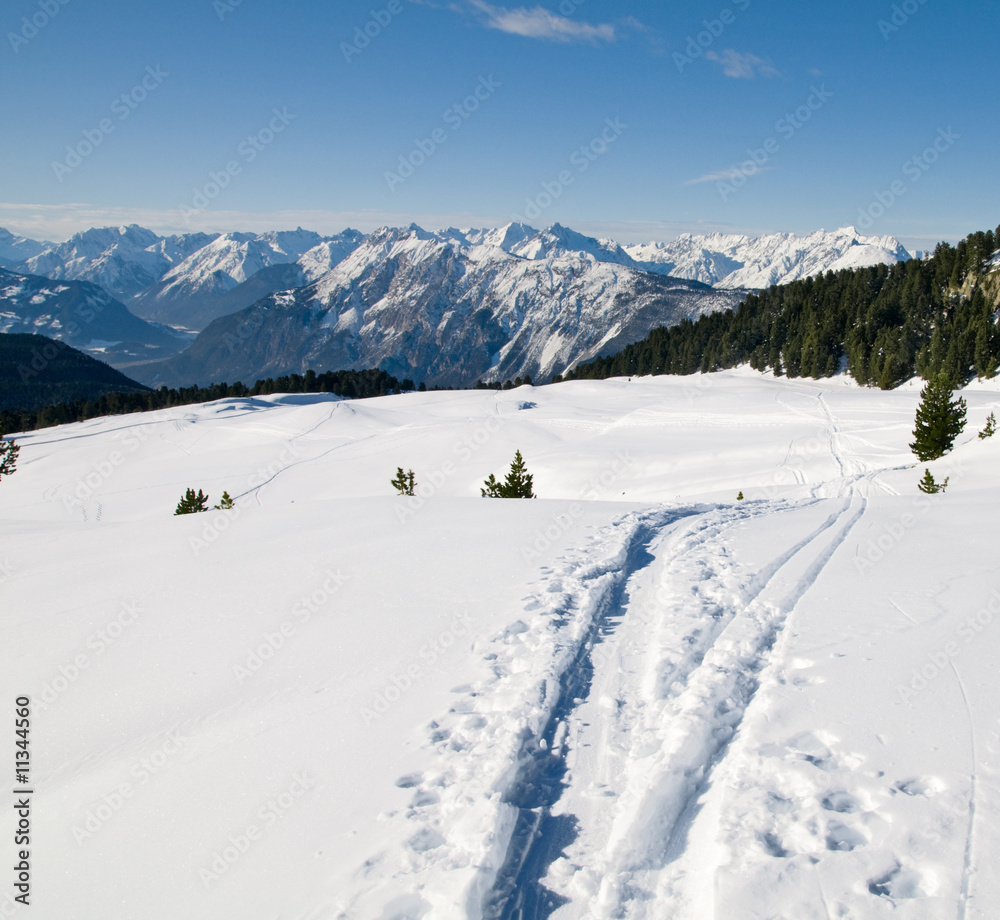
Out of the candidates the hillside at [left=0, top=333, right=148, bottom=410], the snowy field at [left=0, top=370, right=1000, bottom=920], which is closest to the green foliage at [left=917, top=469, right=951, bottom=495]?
the snowy field at [left=0, top=370, right=1000, bottom=920]

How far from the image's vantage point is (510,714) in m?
5.54

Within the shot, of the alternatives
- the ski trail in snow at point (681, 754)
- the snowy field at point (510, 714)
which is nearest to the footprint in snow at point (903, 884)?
the snowy field at point (510, 714)

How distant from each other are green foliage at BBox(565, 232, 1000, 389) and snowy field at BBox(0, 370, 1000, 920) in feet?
187

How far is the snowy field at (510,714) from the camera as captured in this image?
150 inches

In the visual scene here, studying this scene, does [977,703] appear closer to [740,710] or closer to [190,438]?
[740,710]

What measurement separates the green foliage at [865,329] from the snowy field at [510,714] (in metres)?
57.1

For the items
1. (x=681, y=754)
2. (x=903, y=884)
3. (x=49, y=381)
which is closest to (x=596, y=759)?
(x=681, y=754)

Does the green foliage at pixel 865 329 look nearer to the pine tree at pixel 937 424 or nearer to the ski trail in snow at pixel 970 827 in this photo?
the pine tree at pixel 937 424

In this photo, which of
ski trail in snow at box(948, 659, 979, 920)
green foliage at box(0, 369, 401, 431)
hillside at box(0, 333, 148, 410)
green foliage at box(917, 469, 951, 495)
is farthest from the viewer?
hillside at box(0, 333, 148, 410)

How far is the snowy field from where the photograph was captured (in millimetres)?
3812

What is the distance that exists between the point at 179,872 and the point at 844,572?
934 cm

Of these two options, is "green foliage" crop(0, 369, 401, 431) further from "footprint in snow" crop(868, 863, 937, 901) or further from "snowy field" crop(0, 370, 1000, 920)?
"footprint in snow" crop(868, 863, 937, 901)

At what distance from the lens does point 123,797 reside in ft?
15.4

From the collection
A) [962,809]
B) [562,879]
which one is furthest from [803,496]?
[562,879]
